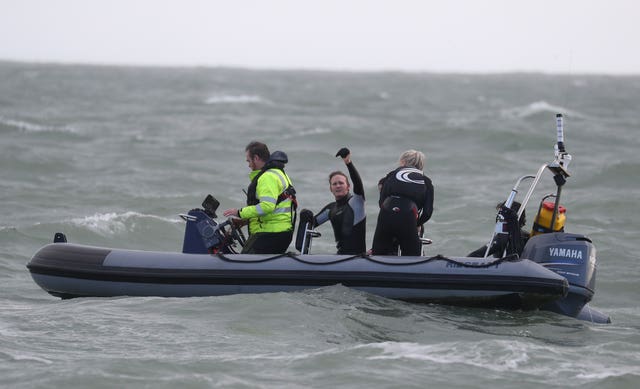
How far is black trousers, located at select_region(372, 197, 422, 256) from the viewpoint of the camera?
7.57m

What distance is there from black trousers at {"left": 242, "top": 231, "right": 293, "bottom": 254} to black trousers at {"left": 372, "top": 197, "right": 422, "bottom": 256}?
2.51 feet

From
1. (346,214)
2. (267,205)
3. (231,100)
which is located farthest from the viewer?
(231,100)

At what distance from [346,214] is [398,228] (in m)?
0.46

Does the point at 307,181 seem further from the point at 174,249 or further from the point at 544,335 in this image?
the point at 544,335

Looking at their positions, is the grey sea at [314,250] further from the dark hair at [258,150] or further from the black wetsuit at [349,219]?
the dark hair at [258,150]

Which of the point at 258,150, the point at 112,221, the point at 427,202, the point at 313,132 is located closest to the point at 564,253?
the point at 427,202

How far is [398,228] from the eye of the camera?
7.64 metres

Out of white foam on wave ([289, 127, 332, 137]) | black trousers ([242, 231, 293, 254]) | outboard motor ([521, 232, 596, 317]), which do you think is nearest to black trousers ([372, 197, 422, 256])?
black trousers ([242, 231, 293, 254])

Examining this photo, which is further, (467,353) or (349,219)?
(349,219)

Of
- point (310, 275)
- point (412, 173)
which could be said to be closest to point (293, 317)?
point (310, 275)

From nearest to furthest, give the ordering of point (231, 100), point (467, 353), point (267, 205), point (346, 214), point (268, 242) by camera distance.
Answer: point (467, 353), point (267, 205), point (346, 214), point (268, 242), point (231, 100)

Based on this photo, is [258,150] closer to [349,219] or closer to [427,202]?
[349,219]

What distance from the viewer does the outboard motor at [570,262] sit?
298 inches

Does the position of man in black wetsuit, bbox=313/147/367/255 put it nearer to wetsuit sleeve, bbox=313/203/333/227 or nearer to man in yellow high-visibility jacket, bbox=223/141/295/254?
wetsuit sleeve, bbox=313/203/333/227
